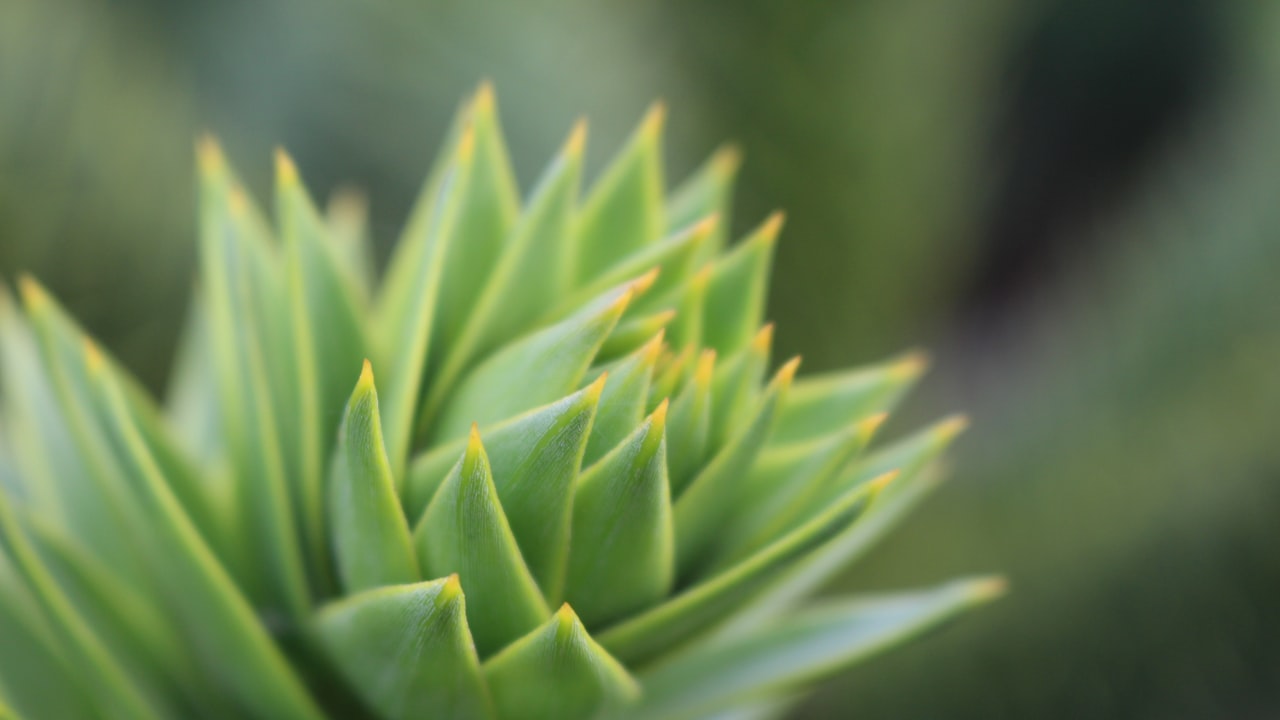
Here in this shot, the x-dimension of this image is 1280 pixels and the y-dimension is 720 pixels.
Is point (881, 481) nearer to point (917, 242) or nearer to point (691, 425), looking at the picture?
point (691, 425)

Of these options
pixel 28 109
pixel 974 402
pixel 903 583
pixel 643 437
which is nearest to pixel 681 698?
pixel 643 437

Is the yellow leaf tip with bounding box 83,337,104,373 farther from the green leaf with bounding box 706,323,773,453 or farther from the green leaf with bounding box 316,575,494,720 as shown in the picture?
the green leaf with bounding box 706,323,773,453

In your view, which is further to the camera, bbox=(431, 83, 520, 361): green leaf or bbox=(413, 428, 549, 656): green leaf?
bbox=(431, 83, 520, 361): green leaf

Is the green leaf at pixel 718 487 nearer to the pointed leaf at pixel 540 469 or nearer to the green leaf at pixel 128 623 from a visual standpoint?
the pointed leaf at pixel 540 469

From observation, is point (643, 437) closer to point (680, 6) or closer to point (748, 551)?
point (748, 551)

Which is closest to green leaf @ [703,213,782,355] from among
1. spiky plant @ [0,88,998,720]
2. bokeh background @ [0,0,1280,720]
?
spiky plant @ [0,88,998,720]

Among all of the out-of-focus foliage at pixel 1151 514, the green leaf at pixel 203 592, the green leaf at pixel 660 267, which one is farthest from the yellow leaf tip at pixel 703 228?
the out-of-focus foliage at pixel 1151 514
